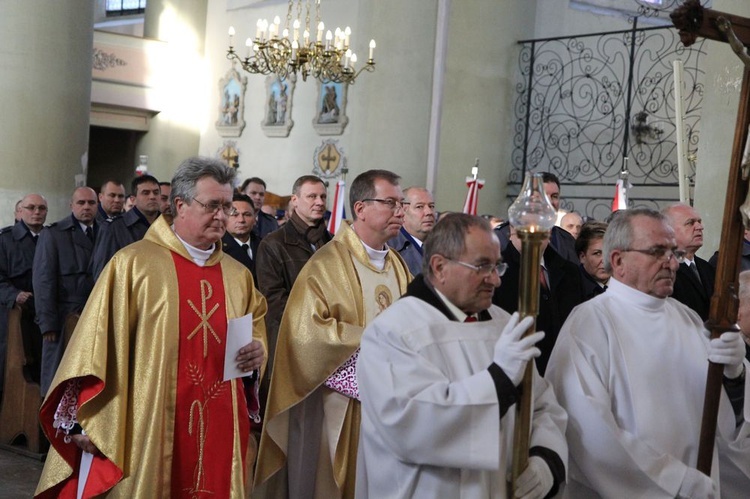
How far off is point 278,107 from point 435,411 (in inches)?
538

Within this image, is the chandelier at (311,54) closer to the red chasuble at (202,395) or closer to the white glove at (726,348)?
the red chasuble at (202,395)

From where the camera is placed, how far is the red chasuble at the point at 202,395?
14.0 feet

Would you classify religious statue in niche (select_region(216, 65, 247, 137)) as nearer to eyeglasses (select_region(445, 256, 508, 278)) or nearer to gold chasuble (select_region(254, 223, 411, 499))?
gold chasuble (select_region(254, 223, 411, 499))

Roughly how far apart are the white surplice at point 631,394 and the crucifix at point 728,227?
21 centimetres

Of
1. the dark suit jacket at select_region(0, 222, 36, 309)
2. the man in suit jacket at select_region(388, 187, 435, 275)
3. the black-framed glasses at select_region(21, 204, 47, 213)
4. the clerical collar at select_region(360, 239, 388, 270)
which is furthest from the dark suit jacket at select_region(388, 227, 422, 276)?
the black-framed glasses at select_region(21, 204, 47, 213)

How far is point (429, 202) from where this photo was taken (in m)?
6.46

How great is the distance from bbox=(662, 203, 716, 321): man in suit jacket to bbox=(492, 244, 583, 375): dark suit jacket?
1.80 feet

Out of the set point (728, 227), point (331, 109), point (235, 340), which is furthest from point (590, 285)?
point (331, 109)

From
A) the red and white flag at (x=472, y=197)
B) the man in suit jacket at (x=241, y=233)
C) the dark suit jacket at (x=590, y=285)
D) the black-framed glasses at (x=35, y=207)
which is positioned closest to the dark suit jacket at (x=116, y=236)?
the man in suit jacket at (x=241, y=233)

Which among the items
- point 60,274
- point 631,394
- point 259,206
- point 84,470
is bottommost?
point 84,470

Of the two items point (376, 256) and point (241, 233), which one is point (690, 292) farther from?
point (241, 233)

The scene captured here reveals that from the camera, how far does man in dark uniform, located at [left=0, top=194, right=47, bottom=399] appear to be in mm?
7926

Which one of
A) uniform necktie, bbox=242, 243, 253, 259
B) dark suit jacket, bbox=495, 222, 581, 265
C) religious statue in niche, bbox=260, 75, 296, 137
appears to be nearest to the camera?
dark suit jacket, bbox=495, 222, 581, 265

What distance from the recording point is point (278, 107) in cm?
1633
